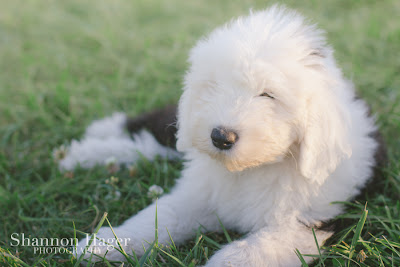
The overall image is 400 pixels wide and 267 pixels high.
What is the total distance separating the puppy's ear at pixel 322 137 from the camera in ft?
6.66

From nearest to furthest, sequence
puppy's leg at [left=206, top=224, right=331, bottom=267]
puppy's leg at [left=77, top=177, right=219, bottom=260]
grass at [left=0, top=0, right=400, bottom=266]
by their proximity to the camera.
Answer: puppy's leg at [left=206, top=224, right=331, bottom=267] < puppy's leg at [left=77, top=177, right=219, bottom=260] < grass at [left=0, top=0, right=400, bottom=266]

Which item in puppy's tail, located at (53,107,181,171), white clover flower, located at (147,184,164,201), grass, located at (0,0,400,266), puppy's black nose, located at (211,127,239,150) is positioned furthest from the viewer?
puppy's tail, located at (53,107,181,171)

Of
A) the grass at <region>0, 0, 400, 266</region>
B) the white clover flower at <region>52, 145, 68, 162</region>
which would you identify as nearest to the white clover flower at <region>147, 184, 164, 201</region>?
the grass at <region>0, 0, 400, 266</region>

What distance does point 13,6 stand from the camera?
7.05 m

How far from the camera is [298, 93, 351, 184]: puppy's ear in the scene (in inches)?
80.0

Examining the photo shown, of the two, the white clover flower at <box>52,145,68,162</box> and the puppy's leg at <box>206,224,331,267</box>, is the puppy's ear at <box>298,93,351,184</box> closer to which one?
the puppy's leg at <box>206,224,331,267</box>

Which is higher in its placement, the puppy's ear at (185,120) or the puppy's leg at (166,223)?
the puppy's ear at (185,120)

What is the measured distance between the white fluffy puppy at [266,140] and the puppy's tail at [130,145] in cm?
88

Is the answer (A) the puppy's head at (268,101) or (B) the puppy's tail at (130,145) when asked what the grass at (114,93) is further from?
(A) the puppy's head at (268,101)

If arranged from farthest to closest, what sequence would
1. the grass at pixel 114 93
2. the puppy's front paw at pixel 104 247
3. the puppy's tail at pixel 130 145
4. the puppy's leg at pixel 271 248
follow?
the puppy's tail at pixel 130 145 → the grass at pixel 114 93 → the puppy's front paw at pixel 104 247 → the puppy's leg at pixel 271 248

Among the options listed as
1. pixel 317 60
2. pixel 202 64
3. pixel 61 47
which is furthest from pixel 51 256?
pixel 61 47

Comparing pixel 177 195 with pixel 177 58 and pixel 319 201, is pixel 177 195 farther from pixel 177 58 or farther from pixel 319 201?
pixel 177 58

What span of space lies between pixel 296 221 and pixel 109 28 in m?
4.71

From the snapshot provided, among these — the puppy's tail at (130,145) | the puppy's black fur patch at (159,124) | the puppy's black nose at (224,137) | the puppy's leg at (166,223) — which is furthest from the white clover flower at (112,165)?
Answer: the puppy's black nose at (224,137)
